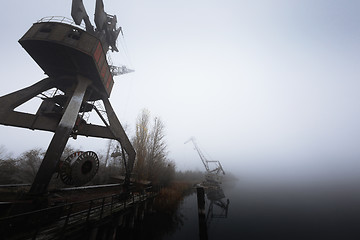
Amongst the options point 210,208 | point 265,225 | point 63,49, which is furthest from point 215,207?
point 63,49

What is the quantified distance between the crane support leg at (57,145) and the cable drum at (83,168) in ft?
3.64

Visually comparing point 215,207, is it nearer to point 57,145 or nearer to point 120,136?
point 120,136

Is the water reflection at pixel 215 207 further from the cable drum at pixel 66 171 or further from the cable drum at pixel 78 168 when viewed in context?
the cable drum at pixel 66 171

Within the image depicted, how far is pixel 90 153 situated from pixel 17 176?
1572cm

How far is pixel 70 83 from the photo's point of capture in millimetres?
11625

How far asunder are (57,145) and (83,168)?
2.25 m

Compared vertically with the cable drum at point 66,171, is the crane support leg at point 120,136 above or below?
above

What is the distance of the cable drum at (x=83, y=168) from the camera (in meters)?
8.45

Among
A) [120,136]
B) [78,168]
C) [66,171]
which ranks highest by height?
[120,136]

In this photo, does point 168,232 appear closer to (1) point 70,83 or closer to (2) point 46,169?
(2) point 46,169

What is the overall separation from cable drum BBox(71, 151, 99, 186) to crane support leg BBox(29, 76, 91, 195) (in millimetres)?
1109

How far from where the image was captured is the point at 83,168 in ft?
29.2

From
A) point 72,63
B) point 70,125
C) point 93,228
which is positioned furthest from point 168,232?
point 72,63

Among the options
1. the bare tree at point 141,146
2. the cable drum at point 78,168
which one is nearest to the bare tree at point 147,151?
the bare tree at point 141,146
